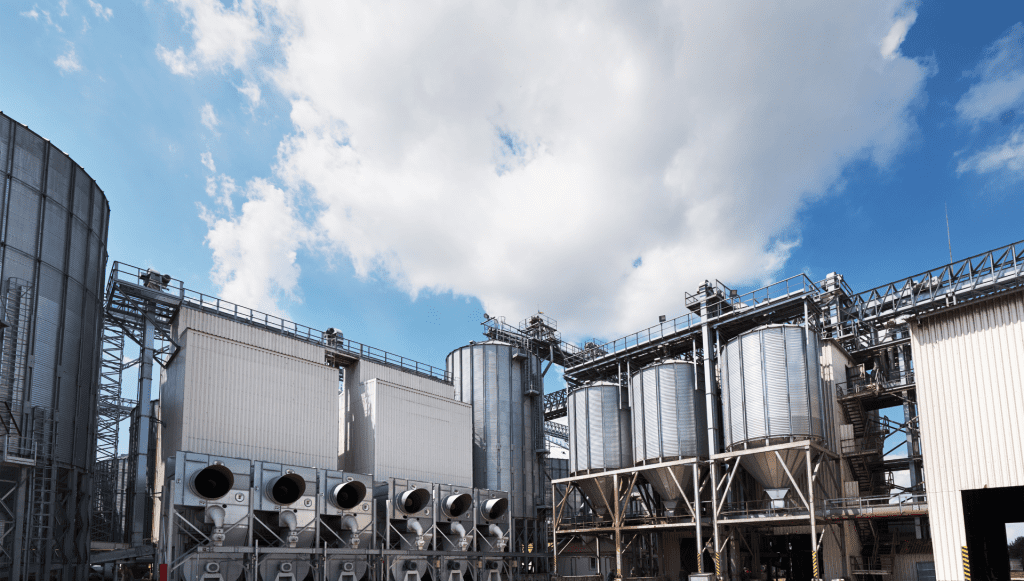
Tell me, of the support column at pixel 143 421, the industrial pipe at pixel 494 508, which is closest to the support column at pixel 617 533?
the industrial pipe at pixel 494 508

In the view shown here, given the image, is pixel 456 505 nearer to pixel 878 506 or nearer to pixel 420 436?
pixel 420 436

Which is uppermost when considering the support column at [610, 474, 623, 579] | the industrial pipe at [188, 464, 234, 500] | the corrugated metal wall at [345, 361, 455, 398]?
the corrugated metal wall at [345, 361, 455, 398]

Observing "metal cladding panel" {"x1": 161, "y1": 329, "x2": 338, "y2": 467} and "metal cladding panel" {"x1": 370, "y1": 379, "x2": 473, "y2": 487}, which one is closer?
"metal cladding panel" {"x1": 161, "y1": 329, "x2": 338, "y2": 467}

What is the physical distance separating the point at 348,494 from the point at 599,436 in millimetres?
16012

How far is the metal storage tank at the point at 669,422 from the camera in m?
40.5

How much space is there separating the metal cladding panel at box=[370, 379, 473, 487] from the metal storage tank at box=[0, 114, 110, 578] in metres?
15.5

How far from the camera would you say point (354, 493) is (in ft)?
121

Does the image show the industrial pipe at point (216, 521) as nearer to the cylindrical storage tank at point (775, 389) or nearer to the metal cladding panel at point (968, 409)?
the cylindrical storage tank at point (775, 389)

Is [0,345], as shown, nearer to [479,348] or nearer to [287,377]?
[287,377]

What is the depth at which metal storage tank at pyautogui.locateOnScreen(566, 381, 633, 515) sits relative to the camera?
44.1 m

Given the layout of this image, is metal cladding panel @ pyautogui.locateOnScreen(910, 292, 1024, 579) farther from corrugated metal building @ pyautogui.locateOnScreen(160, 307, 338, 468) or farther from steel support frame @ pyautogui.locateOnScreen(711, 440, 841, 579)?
corrugated metal building @ pyautogui.locateOnScreen(160, 307, 338, 468)

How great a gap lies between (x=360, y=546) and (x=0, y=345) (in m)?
18.5

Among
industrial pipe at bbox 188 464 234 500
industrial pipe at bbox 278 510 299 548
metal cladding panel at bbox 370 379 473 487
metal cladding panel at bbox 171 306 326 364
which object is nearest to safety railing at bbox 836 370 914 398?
metal cladding panel at bbox 370 379 473 487

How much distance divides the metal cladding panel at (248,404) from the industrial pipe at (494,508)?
30.9ft
